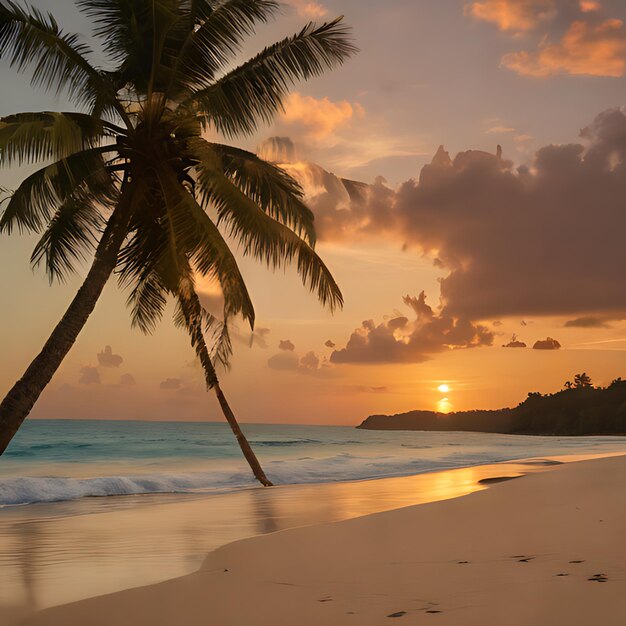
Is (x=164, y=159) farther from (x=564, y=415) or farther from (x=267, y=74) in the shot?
(x=564, y=415)

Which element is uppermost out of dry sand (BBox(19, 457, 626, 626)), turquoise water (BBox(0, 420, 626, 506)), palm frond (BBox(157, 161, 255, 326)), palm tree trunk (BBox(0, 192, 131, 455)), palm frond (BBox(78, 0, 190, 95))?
palm frond (BBox(78, 0, 190, 95))

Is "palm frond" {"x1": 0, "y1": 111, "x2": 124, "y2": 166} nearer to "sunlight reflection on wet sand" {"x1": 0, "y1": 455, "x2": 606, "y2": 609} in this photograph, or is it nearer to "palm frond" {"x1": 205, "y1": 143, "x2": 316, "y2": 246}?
"palm frond" {"x1": 205, "y1": 143, "x2": 316, "y2": 246}

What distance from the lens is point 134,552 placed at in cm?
770

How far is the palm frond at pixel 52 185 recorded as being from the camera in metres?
11.2

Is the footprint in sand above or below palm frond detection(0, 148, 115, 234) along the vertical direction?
below

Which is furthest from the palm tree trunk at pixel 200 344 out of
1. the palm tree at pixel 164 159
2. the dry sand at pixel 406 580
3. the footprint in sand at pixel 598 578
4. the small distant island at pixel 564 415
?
the small distant island at pixel 564 415

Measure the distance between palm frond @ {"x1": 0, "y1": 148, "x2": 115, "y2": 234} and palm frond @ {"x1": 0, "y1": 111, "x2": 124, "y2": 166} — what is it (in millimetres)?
388

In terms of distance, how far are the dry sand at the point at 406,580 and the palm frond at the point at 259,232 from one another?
16.0 ft

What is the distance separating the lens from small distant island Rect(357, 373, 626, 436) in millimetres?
101519

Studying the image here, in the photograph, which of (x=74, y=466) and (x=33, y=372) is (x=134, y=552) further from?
(x=74, y=466)

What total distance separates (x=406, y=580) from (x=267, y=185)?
8836 millimetres

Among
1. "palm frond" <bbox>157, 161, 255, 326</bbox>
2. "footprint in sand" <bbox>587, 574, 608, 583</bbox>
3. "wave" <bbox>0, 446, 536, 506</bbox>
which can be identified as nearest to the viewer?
"footprint in sand" <bbox>587, 574, 608, 583</bbox>

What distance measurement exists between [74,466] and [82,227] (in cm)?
2367

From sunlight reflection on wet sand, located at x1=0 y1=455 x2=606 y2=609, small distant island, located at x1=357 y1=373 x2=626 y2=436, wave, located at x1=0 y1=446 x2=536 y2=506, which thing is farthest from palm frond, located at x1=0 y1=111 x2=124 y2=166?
small distant island, located at x1=357 y1=373 x2=626 y2=436
